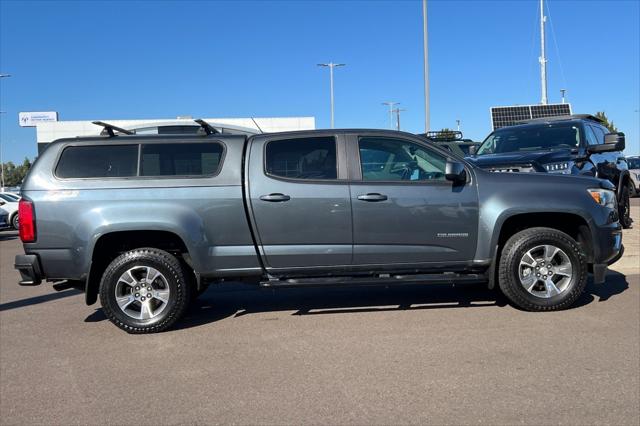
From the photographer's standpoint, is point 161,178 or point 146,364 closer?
point 146,364

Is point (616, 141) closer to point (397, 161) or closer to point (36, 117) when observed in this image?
point (397, 161)

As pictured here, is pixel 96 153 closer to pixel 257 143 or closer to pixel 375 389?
pixel 257 143

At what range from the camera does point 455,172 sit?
16.6 feet

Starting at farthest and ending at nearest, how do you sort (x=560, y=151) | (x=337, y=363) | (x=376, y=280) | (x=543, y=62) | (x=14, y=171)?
(x=14, y=171)
(x=543, y=62)
(x=560, y=151)
(x=376, y=280)
(x=337, y=363)

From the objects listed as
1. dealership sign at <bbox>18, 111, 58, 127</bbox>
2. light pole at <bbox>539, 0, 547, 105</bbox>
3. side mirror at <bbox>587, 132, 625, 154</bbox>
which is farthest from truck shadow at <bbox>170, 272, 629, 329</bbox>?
dealership sign at <bbox>18, 111, 58, 127</bbox>

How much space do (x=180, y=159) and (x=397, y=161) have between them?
224 cm

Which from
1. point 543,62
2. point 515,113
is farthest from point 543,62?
point 515,113

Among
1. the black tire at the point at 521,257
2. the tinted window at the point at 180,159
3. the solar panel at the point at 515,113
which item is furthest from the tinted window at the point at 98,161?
the solar panel at the point at 515,113

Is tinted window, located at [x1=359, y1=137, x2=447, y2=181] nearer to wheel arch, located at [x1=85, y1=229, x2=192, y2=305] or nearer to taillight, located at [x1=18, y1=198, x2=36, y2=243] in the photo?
wheel arch, located at [x1=85, y1=229, x2=192, y2=305]

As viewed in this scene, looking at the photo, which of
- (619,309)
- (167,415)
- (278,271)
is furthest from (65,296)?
(619,309)

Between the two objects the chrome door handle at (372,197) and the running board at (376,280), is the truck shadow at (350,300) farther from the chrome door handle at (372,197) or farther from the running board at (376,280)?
the chrome door handle at (372,197)

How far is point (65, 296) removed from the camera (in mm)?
6934

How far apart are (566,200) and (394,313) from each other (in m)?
Result: 2.13

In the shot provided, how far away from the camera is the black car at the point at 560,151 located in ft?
24.1
